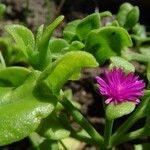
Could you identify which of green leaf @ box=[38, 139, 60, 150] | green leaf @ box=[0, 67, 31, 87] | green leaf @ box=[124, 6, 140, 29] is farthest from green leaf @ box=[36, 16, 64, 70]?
green leaf @ box=[124, 6, 140, 29]

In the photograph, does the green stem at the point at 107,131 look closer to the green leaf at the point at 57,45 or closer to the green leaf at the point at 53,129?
the green leaf at the point at 53,129

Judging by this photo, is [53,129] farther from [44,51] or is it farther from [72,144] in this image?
[72,144]

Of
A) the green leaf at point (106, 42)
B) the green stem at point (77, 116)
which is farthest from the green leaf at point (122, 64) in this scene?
the green stem at point (77, 116)

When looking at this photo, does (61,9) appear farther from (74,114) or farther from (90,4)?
(74,114)

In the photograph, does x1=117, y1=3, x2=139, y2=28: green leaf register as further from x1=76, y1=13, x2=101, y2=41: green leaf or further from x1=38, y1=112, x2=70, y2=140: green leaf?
x1=38, y1=112, x2=70, y2=140: green leaf

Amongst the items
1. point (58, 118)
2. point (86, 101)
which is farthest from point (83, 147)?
point (58, 118)
